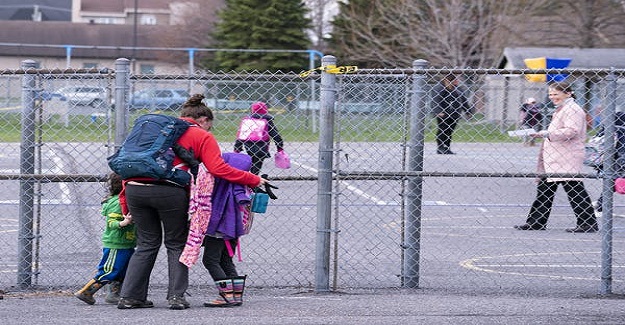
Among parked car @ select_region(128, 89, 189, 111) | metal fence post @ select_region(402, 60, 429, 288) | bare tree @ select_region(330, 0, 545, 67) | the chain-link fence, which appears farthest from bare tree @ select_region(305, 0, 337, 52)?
metal fence post @ select_region(402, 60, 429, 288)

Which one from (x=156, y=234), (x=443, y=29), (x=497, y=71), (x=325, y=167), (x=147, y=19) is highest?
(x=147, y=19)

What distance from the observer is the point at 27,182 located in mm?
8117

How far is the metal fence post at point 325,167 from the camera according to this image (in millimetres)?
8086

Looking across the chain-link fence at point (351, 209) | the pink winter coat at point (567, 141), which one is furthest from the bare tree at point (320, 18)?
the pink winter coat at point (567, 141)

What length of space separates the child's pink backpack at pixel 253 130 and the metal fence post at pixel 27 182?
4.24m

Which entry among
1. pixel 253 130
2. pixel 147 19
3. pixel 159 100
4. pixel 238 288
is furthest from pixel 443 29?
pixel 147 19

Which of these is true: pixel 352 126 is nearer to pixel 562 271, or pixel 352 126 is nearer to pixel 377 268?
pixel 377 268

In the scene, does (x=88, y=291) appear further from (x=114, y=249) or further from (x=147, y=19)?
(x=147, y=19)

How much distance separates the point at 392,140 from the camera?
1155cm

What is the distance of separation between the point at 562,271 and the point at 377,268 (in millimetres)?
1718

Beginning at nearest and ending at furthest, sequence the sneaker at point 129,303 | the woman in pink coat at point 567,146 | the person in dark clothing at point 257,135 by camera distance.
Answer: the sneaker at point 129,303 < the woman in pink coat at point 567,146 < the person in dark clothing at point 257,135

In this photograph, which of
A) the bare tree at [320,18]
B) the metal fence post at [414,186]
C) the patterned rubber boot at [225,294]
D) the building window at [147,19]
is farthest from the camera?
the building window at [147,19]

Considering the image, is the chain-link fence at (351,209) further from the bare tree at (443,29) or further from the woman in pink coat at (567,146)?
the bare tree at (443,29)

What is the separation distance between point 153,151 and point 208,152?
15.9 inches
